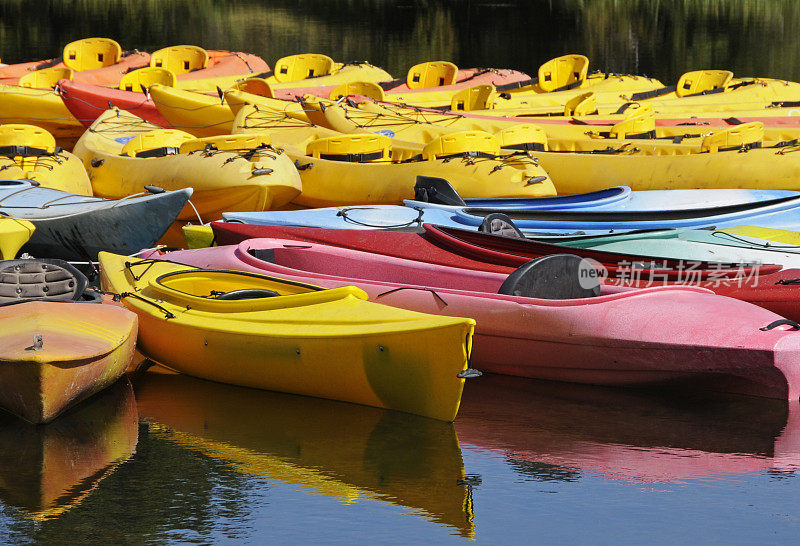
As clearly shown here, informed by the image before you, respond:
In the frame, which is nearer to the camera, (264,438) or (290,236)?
(264,438)

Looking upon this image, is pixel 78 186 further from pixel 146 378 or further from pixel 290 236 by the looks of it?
pixel 146 378

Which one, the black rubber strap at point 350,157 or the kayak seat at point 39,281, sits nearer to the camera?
the kayak seat at point 39,281

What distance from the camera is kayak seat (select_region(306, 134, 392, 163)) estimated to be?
11.5 meters

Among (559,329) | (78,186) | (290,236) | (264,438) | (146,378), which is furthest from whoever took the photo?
(78,186)

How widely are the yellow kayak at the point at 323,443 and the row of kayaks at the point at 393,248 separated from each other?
0.14 m

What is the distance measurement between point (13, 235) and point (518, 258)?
384cm

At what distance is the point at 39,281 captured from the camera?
6.90m

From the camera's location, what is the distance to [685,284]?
7266 mm

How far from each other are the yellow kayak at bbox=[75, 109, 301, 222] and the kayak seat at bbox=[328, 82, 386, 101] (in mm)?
4664

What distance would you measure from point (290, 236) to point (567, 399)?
9.83 ft

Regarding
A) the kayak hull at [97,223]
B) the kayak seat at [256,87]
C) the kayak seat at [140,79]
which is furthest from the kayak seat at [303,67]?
the kayak hull at [97,223]

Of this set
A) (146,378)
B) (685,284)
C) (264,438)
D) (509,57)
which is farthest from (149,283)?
(509,57)

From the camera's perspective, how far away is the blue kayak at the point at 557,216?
9.26 metres

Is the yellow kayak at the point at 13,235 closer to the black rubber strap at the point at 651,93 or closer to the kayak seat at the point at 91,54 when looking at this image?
the black rubber strap at the point at 651,93
